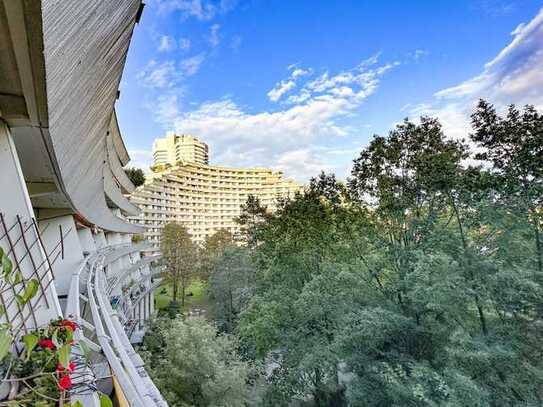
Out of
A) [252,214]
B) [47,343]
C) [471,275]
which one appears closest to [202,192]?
[252,214]

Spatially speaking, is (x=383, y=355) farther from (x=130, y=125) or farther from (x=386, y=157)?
(x=130, y=125)

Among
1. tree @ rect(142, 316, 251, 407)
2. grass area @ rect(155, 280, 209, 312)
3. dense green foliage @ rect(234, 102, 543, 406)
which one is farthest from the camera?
grass area @ rect(155, 280, 209, 312)

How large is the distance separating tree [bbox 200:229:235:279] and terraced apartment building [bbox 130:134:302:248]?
56.7 ft

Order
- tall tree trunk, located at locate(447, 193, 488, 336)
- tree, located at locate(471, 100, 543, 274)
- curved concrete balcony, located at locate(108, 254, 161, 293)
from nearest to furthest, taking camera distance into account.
A: tree, located at locate(471, 100, 543, 274), tall tree trunk, located at locate(447, 193, 488, 336), curved concrete balcony, located at locate(108, 254, 161, 293)

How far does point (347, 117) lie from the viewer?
56.5 feet

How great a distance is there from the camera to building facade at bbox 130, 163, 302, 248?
56719 mm

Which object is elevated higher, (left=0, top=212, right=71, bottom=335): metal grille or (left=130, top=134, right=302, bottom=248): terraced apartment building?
(left=130, top=134, right=302, bottom=248): terraced apartment building

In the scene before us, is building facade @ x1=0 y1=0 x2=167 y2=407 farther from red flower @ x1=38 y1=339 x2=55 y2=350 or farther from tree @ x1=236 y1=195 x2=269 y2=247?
tree @ x1=236 y1=195 x2=269 y2=247

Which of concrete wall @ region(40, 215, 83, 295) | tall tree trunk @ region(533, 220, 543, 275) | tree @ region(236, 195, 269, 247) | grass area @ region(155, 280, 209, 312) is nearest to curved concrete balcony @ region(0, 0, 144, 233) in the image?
concrete wall @ region(40, 215, 83, 295)

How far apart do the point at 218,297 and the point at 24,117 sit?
22.0 m

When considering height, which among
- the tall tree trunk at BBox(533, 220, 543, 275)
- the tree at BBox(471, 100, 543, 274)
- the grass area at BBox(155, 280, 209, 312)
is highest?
the tree at BBox(471, 100, 543, 274)

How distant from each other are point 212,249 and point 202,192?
129ft

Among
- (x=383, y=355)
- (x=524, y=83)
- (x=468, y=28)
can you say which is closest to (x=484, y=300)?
(x=383, y=355)

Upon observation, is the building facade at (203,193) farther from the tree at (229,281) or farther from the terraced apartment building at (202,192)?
the tree at (229,281)
